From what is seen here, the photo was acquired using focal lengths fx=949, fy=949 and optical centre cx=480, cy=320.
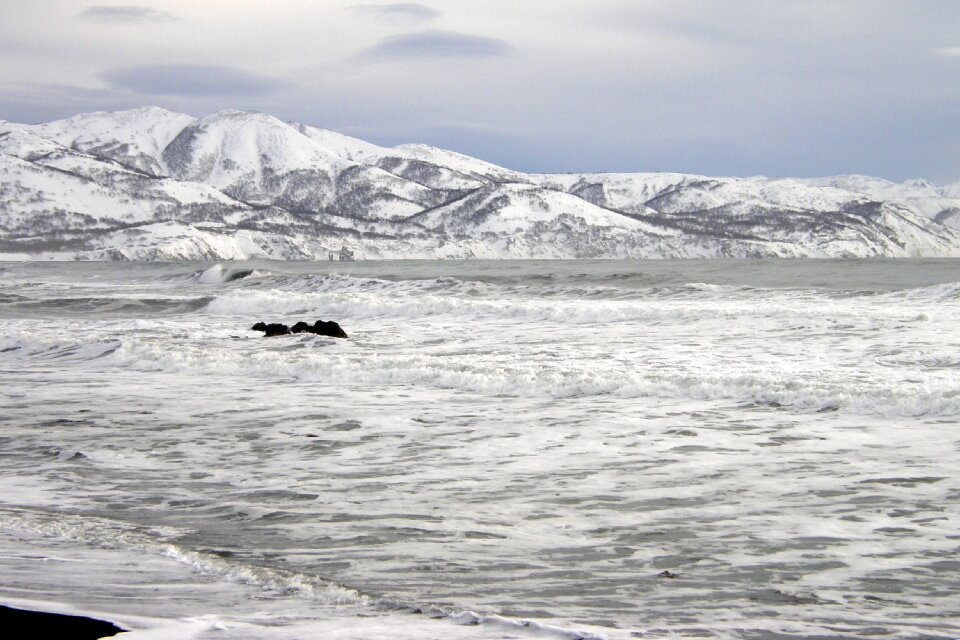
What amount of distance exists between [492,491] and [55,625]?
4.54m

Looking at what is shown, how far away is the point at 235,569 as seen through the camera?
639cm

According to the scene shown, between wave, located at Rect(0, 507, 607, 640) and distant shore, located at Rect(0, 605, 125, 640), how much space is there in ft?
3.59

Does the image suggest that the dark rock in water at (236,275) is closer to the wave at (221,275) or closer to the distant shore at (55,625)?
the wave at (221,275)

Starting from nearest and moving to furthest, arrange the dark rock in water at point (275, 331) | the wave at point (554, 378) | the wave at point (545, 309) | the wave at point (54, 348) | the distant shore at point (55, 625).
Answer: the distant shore at point (55, 625)
the wave at point (554, 378)
the wave at point (54, 348)
the dark rock in water at point (275, 331)
the wave at point (545, 309)

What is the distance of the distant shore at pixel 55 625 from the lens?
4.93 m

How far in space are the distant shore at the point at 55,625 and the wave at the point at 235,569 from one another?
3.59 feet

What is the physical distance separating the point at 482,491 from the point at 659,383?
6711mm

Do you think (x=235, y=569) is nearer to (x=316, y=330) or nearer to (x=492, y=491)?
(x=492, y=491)

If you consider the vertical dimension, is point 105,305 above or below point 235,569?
below

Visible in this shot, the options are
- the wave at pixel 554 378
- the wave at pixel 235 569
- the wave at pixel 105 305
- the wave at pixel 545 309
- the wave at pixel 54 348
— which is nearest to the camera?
the wave at pixel 235 569

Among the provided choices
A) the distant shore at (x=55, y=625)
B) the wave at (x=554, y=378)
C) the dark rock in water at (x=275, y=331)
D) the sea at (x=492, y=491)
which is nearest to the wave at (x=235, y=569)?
the sea at (x=492, y=491)

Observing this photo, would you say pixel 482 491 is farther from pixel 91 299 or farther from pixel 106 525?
pixel 91 299

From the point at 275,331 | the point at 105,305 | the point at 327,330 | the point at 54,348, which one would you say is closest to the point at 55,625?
the point at 54,348

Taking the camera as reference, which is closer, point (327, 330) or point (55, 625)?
point (55, 625)
